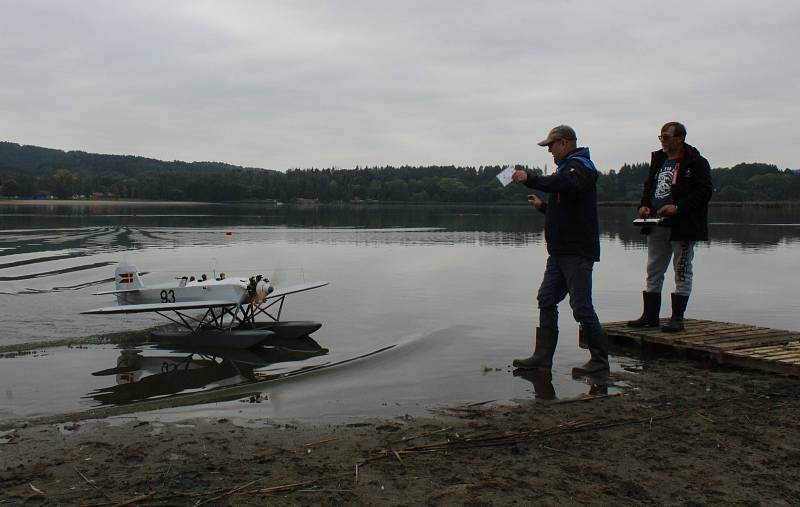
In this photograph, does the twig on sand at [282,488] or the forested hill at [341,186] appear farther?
the forested hill at [341,186]

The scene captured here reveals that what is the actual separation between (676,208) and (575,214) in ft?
5.68

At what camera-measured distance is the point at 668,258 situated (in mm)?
8531

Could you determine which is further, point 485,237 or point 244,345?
point 485,237

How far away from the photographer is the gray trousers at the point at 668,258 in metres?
8.32

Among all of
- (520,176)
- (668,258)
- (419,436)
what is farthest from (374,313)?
(419,436)

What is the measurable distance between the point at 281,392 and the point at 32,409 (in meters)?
2.54

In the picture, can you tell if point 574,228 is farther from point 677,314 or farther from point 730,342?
point 730,342

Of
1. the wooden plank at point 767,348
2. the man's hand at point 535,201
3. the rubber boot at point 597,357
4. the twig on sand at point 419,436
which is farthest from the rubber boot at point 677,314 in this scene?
the twig on sand at point 419,436

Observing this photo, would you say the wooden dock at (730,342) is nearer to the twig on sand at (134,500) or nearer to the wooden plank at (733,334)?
the wooden plank at (733,334)

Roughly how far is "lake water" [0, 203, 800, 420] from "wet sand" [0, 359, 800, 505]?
2.60 feet

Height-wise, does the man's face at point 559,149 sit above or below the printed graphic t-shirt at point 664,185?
above

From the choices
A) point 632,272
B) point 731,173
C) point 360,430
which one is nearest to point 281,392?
point 360,430

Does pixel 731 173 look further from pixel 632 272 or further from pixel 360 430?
pixel 360 430

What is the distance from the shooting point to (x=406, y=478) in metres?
4.34
